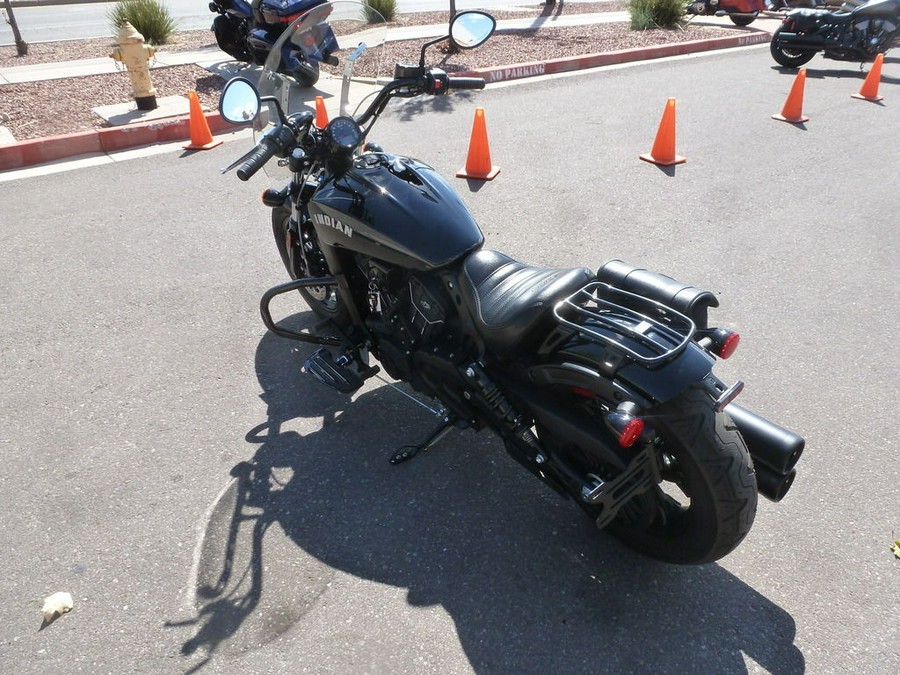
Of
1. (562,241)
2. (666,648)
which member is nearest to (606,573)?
(666,648)

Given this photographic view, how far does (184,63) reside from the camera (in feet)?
35.7

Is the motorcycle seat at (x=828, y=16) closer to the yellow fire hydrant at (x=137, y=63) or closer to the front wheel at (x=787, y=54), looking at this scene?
the front wheel at (x=787, y=54)

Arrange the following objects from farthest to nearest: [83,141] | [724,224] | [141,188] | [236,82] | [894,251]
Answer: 1. [83,141]
2. [141,188]
3. [724,224]
4. [894,251]
5. [236,82]

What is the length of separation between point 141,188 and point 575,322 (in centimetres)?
537

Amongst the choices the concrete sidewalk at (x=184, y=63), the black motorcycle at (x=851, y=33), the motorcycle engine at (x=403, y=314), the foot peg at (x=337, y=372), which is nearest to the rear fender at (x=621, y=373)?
the motorcycle engine at (x=403, y=314)

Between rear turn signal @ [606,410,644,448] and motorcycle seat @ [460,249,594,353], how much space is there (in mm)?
557

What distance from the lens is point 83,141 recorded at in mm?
7473

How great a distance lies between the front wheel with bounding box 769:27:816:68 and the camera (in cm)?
1124

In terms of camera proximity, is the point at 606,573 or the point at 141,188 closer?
the point at 606,573

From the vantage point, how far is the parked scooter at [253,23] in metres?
9.69

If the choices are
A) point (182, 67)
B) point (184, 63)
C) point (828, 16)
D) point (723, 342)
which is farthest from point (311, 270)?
point (828, 16)

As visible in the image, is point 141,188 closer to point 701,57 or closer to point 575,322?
point 575,322

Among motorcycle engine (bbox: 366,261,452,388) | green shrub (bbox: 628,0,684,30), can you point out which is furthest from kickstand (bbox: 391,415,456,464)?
green shrub (bbox: 628,0,684,30)

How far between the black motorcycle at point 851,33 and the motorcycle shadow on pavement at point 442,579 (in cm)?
1055
